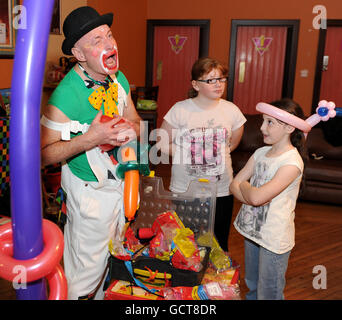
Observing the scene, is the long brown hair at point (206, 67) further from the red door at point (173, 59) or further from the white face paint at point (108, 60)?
the red door at point (173, 59)

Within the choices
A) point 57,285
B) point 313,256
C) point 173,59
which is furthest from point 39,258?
point 173,59

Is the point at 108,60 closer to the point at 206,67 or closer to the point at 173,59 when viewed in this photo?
the point at 206,67

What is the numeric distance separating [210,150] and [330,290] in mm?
1288

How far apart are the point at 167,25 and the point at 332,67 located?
305 cm

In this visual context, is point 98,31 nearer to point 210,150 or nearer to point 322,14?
point 210,150

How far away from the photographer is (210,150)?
2027 mm

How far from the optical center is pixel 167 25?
722cm

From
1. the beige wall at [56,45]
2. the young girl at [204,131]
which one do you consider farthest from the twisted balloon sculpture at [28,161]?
the beige wall at [56,45]

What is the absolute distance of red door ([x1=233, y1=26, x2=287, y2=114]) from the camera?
22.6 feet

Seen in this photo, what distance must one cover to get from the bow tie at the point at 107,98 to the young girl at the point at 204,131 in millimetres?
760

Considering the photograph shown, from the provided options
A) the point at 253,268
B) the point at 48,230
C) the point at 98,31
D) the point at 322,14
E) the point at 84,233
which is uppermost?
the point at 322,14

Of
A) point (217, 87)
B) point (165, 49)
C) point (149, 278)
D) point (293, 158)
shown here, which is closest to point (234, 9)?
point (165, 49)

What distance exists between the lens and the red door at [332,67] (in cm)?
652

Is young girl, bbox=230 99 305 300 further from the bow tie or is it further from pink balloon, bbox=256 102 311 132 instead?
the bow tie
